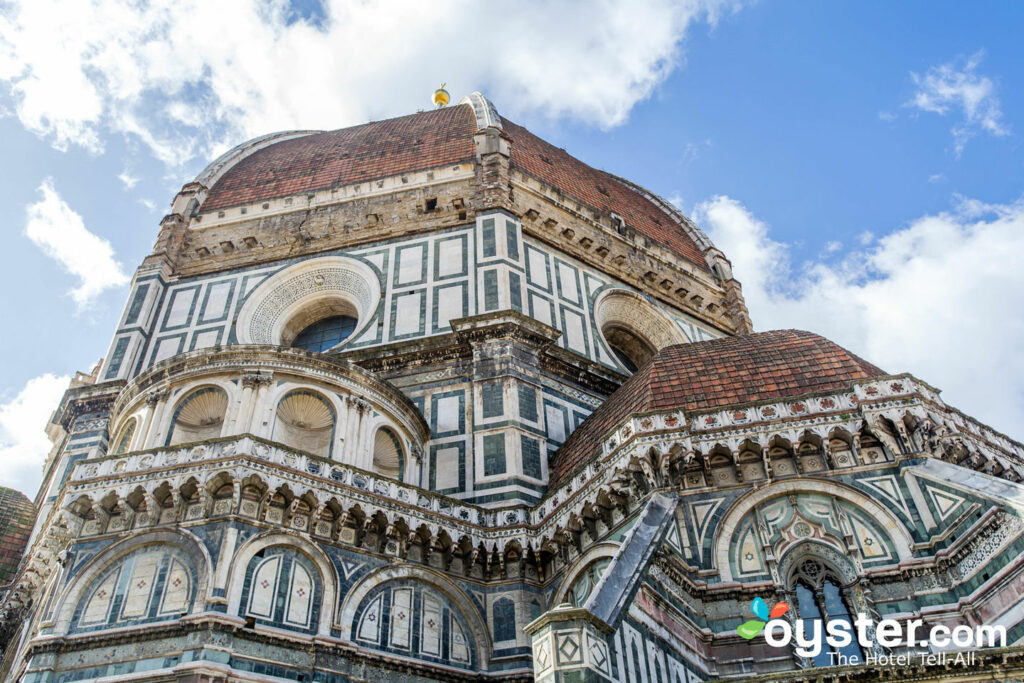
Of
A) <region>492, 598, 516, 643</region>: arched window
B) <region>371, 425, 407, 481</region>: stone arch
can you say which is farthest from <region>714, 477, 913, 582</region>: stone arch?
<region>371, 425, 407, 481</region>: stone arch

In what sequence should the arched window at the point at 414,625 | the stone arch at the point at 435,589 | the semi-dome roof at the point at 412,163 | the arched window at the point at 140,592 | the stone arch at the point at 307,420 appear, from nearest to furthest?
the arched window at the point at 140,592 < the arched window at the point at 414,625 < the stone arch at the point at 435,589 < the stone arch at the point at 307,420 < the semi-dome roof at the point at 412,163

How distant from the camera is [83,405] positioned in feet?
74.7

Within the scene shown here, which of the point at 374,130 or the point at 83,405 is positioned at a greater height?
the point at 374,130

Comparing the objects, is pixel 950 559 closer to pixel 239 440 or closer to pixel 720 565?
pixel 720 565

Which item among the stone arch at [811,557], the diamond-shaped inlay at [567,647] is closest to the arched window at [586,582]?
the stone arch at [811,557]

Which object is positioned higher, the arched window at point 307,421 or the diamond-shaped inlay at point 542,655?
the arched window at point 307,421

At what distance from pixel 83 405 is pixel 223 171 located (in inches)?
449

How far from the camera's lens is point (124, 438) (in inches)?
731

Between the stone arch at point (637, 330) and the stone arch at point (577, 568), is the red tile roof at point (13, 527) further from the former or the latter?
the stone arch at point (637, 330)

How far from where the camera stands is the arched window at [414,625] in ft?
48.4

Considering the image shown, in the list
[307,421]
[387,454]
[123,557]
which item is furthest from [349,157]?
[123,557]

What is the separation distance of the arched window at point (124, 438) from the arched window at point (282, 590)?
545cm

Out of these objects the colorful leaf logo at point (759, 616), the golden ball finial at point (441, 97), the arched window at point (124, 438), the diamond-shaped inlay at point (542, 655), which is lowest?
the diamond-shaped inlay at point (542, 655)

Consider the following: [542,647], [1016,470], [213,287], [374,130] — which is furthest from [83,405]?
[1016,470]
